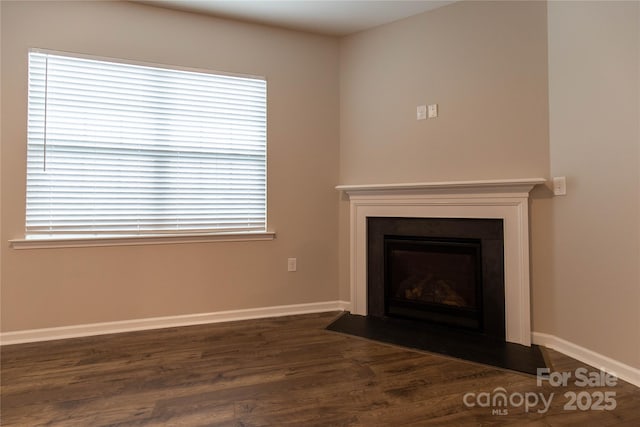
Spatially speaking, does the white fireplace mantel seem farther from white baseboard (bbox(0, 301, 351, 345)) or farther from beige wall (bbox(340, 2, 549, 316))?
white baseboard (bbox(0, 301, 351, 345))

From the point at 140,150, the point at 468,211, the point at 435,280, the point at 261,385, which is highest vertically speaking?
the point at 140,150

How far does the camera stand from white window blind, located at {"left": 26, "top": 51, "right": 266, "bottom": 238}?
8.11 feet

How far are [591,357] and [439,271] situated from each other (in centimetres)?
106

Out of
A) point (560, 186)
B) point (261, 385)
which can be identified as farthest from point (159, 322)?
point (560, 186)

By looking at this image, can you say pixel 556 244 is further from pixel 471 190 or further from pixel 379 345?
pixel 379 345

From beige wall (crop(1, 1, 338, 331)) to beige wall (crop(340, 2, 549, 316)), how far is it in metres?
0.24

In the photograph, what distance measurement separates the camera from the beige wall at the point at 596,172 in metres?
1.82

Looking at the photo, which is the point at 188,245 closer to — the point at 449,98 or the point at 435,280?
the point at 435,280

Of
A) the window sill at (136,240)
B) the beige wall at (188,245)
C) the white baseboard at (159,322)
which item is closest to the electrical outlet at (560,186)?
the beige wall at (188,245)

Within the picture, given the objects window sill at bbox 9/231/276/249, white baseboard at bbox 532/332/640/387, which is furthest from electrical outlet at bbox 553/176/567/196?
window sill at bbox 9/231/276/249

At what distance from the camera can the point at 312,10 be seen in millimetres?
2750

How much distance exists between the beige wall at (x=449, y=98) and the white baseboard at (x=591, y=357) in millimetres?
329

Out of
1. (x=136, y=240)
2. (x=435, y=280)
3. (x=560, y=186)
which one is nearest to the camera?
(x=560, y=186)

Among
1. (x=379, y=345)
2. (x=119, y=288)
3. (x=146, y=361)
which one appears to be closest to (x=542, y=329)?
(x=379, y=345)
